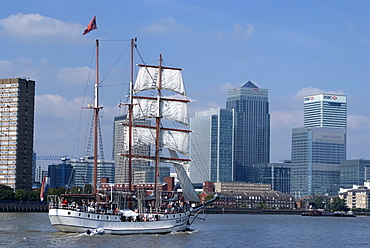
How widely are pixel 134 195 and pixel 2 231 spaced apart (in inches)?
738

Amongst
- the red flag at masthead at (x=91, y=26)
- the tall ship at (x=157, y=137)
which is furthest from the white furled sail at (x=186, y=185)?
the red flag at masthead at (x=91, y=26)

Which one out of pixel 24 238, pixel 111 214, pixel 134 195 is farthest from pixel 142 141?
pixel 24 238

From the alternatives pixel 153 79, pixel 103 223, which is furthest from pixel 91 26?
pixel 103 223

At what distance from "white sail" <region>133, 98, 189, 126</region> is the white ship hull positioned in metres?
18.6

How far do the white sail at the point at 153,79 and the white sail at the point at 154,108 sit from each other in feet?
6.30

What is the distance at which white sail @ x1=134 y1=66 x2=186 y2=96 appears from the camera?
11131cm

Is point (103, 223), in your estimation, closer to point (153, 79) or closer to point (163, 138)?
point (163, 138)

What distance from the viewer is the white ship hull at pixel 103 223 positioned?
89250 mm

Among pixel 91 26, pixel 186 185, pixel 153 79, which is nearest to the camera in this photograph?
pixel 91 26

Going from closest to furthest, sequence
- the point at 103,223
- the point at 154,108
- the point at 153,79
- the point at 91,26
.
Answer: the point at 103,223
the point at 91,26
the point at 154,108
the point at 153,79

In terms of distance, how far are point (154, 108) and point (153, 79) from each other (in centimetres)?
448

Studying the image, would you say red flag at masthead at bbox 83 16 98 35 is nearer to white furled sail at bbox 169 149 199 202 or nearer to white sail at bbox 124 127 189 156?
white sail at bbox 124 127 189 156

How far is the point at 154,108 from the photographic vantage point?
365ft

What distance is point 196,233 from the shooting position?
103688 mm
